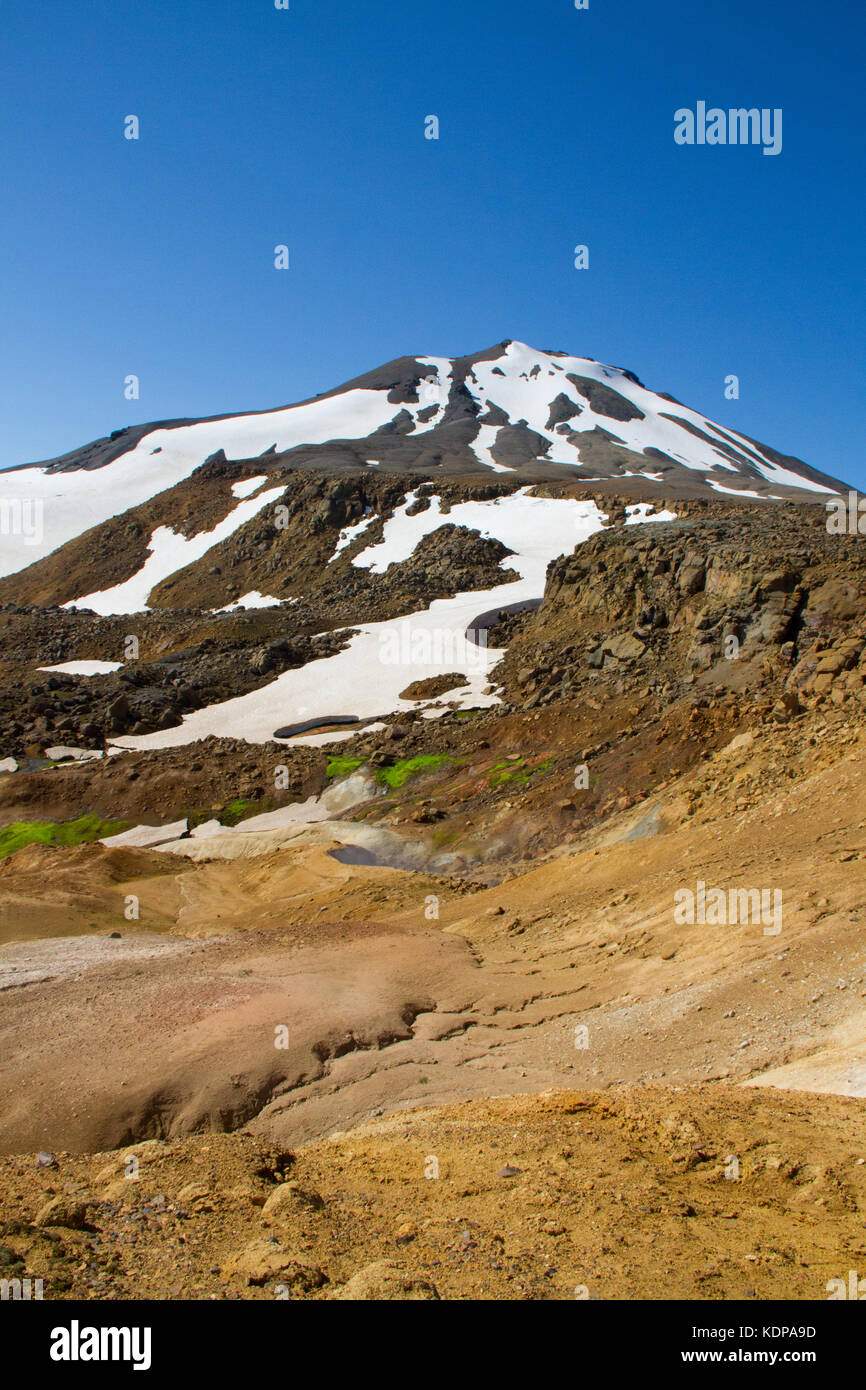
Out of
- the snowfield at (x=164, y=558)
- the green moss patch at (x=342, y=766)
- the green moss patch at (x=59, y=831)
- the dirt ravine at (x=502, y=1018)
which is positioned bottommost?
the green moss patch at (x=59, y=831)

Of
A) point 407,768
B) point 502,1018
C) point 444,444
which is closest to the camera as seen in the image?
point 502,1018

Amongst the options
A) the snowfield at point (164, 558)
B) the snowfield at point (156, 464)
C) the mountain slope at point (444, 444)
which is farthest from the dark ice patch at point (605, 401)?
the snowfield at point (164, 558)

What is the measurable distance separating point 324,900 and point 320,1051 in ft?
33.8

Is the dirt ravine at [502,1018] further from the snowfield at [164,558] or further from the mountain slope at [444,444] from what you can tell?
the snowfield at [164,558]

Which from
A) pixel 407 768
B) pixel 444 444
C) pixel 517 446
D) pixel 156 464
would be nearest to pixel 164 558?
pixel 156 464

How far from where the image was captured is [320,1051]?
425 inches

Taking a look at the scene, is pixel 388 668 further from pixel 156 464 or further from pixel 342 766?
pixel 156 464

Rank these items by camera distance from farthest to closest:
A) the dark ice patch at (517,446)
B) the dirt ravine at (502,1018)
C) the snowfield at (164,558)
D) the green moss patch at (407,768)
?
the dark ice patch at (517,446)
the snowfield at (164,558)
the green moss patch at (407,768)
the dirt ravine at (502,1018)

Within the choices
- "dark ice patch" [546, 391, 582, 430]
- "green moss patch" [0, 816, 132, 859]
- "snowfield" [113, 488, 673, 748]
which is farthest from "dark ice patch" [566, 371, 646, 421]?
"green moss patch" [0, 816, 132, 859]

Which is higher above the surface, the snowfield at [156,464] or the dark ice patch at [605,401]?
the dark ice patch at [605,401]

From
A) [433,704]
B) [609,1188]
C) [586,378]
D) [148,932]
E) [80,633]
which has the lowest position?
[148,932]

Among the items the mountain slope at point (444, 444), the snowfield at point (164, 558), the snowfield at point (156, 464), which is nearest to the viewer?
the snowfield at point (164, 558)
